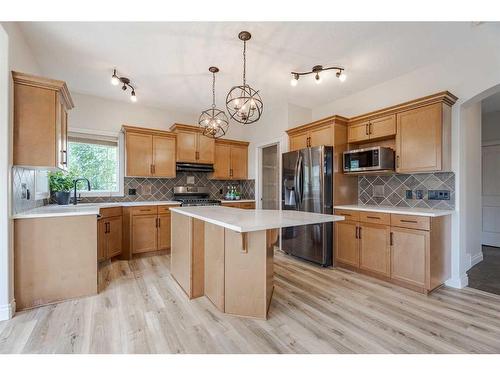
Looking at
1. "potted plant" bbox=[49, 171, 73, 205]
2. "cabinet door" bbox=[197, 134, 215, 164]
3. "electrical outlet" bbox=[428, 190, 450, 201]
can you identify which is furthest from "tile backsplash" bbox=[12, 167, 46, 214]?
"electrical outlet" bbox=[428, 190, 450, 201]

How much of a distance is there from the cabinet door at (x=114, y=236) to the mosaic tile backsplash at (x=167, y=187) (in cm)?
60

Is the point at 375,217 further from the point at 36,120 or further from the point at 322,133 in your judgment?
the point at 36,120

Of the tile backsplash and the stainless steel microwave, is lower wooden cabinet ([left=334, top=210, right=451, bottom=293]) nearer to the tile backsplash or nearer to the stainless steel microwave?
the stainless steel microwave

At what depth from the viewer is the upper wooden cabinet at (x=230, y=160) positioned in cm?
484

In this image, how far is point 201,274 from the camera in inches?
94.1

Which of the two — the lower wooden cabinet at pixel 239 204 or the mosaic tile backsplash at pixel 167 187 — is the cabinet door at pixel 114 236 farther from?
the lower wooden cabinet at pixel 239 204

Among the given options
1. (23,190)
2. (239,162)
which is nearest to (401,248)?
(239,162)

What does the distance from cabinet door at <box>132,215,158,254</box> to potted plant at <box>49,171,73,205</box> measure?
35.9 inches

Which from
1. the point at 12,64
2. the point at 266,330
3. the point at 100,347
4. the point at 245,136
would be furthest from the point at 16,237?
the point at 245,136

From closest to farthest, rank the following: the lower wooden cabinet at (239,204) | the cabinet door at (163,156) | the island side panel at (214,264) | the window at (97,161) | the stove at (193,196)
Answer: the island side panel at (214,264) → the window at (97,161) → the cabinet door at (163,156) → the stove at (193,196) → the lower wooden cabinet at (239,204)

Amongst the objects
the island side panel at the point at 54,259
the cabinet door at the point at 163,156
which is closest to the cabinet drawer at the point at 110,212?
the cabinet door at the point at 163,156

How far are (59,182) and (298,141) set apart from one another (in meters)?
3.58
